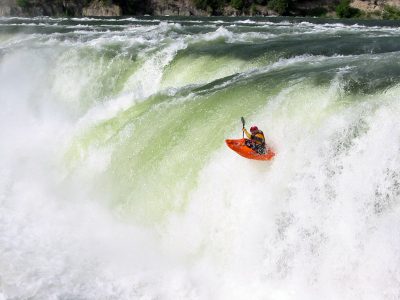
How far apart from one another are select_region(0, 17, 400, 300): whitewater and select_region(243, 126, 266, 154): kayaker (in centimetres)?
30

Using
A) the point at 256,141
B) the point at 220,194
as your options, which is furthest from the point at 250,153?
the point at 220,194

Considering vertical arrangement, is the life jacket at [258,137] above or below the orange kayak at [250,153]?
above

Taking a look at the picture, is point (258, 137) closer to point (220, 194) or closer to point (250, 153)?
point (250, 153)

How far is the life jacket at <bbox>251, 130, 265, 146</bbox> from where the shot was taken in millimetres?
7289

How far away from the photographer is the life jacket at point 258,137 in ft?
23.9

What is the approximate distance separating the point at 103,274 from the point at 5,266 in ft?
5.28

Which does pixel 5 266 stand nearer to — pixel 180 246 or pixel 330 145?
pixel 180 246

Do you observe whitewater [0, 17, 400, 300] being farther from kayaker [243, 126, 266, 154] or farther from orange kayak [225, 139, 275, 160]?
kayaker [243, 126, 266, 154]

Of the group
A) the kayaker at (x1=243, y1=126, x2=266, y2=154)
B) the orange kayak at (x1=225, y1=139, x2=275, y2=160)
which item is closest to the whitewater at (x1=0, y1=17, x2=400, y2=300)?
the orange kayak at (x1=225, y1=139, x2=275, y2=160)

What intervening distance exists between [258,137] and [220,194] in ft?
3.80

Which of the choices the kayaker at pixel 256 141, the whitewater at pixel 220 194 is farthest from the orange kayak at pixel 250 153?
the whitewater at pixel 220 194

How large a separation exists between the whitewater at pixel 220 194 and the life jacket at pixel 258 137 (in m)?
0.35

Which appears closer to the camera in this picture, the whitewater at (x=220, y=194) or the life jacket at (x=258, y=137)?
the whitewater at (x=220, y=194)

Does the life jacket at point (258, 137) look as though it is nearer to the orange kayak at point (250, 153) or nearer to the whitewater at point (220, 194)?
the orange kayak at point (250, 153)
